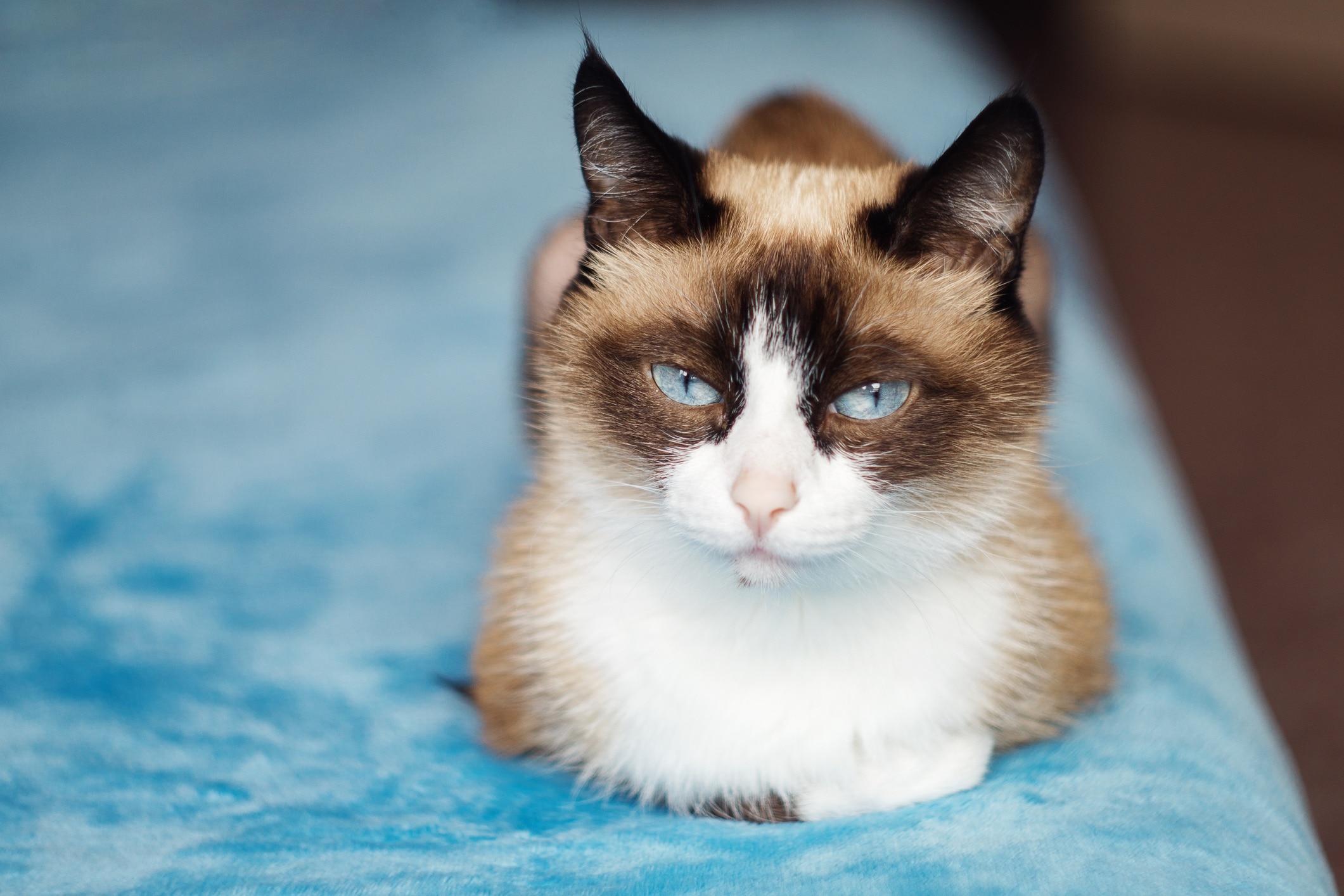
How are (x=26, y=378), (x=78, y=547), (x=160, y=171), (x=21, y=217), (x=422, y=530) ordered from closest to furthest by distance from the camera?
(x=78, y=547) < (x=422, y=530) < (x=26, y=378) < (x=21, y=217) < (x=160, y=171)

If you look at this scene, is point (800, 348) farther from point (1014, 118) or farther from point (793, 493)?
point (1014, 118)

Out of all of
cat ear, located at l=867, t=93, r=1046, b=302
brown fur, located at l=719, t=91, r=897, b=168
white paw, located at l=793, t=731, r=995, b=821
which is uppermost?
brown fur, located at l=719, t=91, r=897, b=168

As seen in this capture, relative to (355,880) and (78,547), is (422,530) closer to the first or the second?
(78,547)

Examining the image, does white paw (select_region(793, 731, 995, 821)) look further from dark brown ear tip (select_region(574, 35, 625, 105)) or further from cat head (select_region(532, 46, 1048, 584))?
dark brown ear tip (select_region(574, 35, 625, 105))

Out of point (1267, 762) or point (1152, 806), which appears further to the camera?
point (1267, 762)

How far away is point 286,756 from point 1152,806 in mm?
962

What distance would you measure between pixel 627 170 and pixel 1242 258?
3.62 metres

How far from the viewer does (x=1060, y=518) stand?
1.44m

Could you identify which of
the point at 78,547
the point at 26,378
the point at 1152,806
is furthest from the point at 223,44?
the point at 1152,806

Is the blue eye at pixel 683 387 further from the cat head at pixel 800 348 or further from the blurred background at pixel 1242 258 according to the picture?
the blurred background at pixel 1242 258

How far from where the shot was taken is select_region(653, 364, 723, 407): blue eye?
1.11m

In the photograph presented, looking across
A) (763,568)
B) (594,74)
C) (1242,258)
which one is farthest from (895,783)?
(1242,258)

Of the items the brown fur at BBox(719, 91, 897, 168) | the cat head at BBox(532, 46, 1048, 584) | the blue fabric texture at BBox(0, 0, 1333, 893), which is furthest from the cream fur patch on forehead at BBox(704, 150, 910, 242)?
the blue fabric texture at BBox(0, 0, 1333, 893)

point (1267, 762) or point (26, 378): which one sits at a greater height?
point (26, 378)
